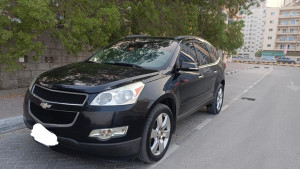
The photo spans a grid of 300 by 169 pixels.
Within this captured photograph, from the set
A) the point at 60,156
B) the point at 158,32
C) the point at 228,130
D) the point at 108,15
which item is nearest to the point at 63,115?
the point at 60,156

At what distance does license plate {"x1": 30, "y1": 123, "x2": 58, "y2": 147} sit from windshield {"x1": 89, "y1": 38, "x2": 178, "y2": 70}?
4.74 feet

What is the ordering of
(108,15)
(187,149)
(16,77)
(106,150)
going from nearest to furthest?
1. (106,150)
2. (187,149)
3. (108,15)
4. (16,77)

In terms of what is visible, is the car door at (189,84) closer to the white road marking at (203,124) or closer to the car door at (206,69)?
the car door at (206,69)

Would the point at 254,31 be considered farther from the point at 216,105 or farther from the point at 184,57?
the point at 184,57

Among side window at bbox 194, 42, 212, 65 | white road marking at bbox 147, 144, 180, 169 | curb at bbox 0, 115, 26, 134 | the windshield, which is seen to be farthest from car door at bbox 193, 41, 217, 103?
curb at bbox 0, 115, 26, 134

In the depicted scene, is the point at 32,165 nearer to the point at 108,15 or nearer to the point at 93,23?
the point at 93,23

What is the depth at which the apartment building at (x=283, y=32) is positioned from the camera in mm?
71125

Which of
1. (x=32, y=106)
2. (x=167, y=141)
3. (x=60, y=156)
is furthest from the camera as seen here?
(x=167, y=141)

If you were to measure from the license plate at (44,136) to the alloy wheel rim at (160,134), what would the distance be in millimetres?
1153

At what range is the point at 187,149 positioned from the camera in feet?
11.6

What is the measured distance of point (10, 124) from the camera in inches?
159

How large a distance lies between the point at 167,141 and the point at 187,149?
18.7 inches

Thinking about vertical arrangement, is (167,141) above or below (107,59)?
below

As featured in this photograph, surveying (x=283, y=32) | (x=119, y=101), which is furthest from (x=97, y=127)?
(x=283, y=32)
